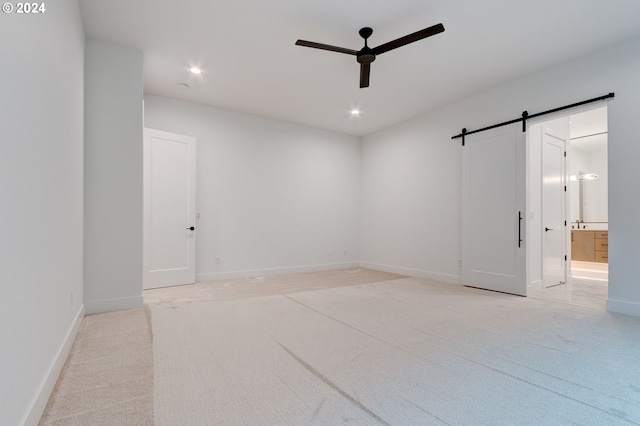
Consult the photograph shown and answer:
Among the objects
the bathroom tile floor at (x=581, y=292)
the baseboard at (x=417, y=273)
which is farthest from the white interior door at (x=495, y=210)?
the bathroom tile floor at (x=581, y=292)

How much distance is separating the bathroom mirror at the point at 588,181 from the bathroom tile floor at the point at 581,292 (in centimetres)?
228

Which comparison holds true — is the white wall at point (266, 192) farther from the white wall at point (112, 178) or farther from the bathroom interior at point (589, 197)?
the bathroom interior at point (589, 197)

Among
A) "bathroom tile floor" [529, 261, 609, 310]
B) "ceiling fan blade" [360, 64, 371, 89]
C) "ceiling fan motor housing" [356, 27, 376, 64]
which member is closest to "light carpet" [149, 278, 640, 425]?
"bathroom tile floor" [529, 261, 609, 310]

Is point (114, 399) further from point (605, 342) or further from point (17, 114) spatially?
point (605, 342)

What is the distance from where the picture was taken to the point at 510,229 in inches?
177

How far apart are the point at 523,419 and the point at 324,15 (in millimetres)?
3486

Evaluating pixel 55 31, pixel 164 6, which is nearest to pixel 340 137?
pixel 164 6

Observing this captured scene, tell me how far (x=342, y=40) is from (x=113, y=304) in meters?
3.93

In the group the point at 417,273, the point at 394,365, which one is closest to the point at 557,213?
the point at 417,273

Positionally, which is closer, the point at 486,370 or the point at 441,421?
the point at 441,421

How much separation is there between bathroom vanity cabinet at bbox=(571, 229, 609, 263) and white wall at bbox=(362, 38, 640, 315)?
4.66m

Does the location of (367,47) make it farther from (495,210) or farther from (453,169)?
(495,210)

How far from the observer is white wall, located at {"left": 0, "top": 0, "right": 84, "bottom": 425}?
1.30 meters

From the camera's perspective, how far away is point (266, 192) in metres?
6.06
